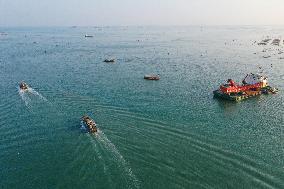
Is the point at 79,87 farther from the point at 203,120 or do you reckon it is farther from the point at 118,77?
the point at 203,120

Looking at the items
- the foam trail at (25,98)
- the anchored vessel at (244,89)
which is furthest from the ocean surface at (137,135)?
the anchored vessel at (244,89)

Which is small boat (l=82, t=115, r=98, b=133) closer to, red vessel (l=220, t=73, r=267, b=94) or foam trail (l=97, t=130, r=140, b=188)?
foam trail (l=97, t=130, r=140, b=188)

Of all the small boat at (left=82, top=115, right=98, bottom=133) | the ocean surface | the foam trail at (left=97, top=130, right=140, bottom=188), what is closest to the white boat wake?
the ocean surface

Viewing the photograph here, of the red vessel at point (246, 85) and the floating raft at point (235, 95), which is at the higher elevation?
the red vessel at point (246, 85)

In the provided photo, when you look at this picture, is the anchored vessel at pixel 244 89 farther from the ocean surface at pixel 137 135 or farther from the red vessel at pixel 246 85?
the ocean surface at pixel 137 135

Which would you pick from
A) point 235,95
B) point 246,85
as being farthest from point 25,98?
point 246,85

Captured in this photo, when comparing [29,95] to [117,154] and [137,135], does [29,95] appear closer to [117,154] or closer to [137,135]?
[137,135]

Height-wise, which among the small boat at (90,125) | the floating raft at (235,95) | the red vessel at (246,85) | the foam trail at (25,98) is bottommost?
the foam trail at (25,98)
